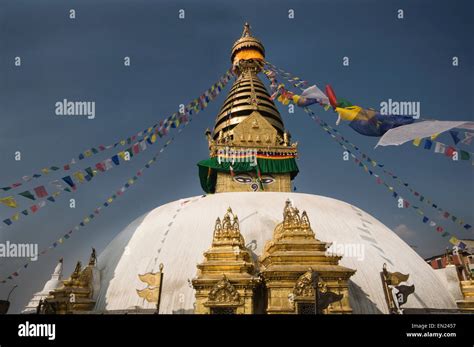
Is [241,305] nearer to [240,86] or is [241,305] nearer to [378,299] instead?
[378,299]

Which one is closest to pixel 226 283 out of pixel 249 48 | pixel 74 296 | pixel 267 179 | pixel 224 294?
pixel 224 294

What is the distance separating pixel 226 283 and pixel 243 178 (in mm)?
9830

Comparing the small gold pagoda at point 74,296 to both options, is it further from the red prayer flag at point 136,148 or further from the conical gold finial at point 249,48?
the conical gold finial at point 249,48

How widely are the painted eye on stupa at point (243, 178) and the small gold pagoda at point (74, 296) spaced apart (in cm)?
887

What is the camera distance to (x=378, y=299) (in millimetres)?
8250

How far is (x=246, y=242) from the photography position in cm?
927

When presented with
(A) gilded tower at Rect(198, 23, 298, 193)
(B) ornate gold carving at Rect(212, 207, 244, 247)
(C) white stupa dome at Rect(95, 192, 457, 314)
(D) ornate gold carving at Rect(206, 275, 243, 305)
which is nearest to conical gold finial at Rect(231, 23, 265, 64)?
(A) gilded tower at Rect(198, 23, 298, 193)

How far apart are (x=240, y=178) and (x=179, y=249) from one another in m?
7.85

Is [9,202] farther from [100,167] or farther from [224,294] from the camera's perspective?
[224,294]

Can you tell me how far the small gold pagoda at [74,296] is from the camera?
8.27 metres

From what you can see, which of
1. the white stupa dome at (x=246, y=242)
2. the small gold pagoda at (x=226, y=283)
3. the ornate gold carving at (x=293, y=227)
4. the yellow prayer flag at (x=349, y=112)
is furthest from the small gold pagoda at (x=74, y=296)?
the yellow prayer flag at (x=349, y=112)

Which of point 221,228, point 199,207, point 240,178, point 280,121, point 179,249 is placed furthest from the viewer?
point 280,121
